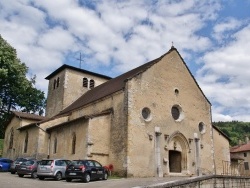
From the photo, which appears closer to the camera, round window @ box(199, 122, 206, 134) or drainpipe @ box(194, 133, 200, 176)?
drainpipe @ box(194, 133, 200, 176)

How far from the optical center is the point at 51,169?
1900cm

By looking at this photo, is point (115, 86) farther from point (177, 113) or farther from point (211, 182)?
point (211, 182)

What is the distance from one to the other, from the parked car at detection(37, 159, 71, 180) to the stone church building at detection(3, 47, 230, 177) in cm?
274

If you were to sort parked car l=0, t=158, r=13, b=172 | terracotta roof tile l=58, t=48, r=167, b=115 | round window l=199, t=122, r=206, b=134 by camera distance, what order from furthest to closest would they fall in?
round window l=199, t=122, r=206, b=134, parked car l=0, t=158, r=13, b=172, terracotta roof tile l=58, t=48, r=167, b=115

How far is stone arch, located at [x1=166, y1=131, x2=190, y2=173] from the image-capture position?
25.0m

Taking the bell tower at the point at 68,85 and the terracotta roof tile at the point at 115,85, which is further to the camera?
the bell tower at the point at 68,85

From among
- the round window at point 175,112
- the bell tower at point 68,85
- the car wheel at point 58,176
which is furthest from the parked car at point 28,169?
the bell tower at point 68,85

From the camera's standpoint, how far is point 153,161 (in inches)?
896

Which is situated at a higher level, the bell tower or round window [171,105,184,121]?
the bell tower

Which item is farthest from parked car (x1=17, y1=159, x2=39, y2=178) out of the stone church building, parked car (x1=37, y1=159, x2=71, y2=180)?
the stone church building

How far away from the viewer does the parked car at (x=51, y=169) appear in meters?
19.0

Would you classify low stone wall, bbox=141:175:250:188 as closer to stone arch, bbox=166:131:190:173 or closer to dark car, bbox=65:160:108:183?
dark car, bbox=65:160:108:183

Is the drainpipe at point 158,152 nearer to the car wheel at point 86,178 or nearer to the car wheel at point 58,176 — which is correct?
the car wheel at point 86,178

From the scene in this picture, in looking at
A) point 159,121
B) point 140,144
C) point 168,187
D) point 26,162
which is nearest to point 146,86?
point 159,121
